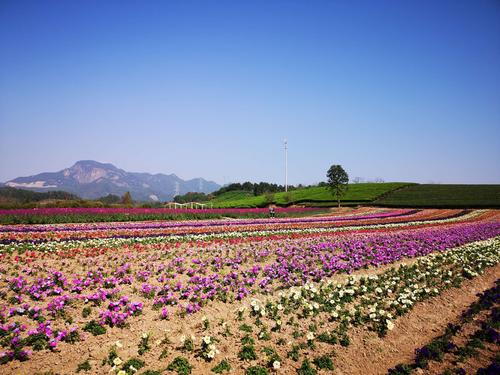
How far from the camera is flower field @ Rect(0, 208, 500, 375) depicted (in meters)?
6.59

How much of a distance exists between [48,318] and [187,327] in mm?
3514

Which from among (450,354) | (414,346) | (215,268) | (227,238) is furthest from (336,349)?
(227,238)

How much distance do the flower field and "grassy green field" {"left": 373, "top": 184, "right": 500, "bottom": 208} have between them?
1626 inches

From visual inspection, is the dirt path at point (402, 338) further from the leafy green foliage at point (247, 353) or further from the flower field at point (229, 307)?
the leafy green foliage at point (247, 353)

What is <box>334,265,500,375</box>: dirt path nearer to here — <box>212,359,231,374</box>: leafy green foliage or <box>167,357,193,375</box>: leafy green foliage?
<box>212,359,231,374</box>: leafy green foliage

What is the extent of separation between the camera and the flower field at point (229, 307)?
6594 mm

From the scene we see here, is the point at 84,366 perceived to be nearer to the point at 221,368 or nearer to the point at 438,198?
the point at 221,368

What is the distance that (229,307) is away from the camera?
9.03 metres

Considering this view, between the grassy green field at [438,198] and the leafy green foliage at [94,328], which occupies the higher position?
the grassy green field at [438,198]

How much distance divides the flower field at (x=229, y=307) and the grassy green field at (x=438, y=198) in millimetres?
41296

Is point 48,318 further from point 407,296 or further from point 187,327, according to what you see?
point 407,296

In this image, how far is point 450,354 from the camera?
22.6ft

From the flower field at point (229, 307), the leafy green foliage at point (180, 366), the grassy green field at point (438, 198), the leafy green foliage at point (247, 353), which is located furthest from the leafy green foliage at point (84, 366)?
the grassy green field at point (438, 198)

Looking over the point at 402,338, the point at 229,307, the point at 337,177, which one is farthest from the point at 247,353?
the point at 337,177
